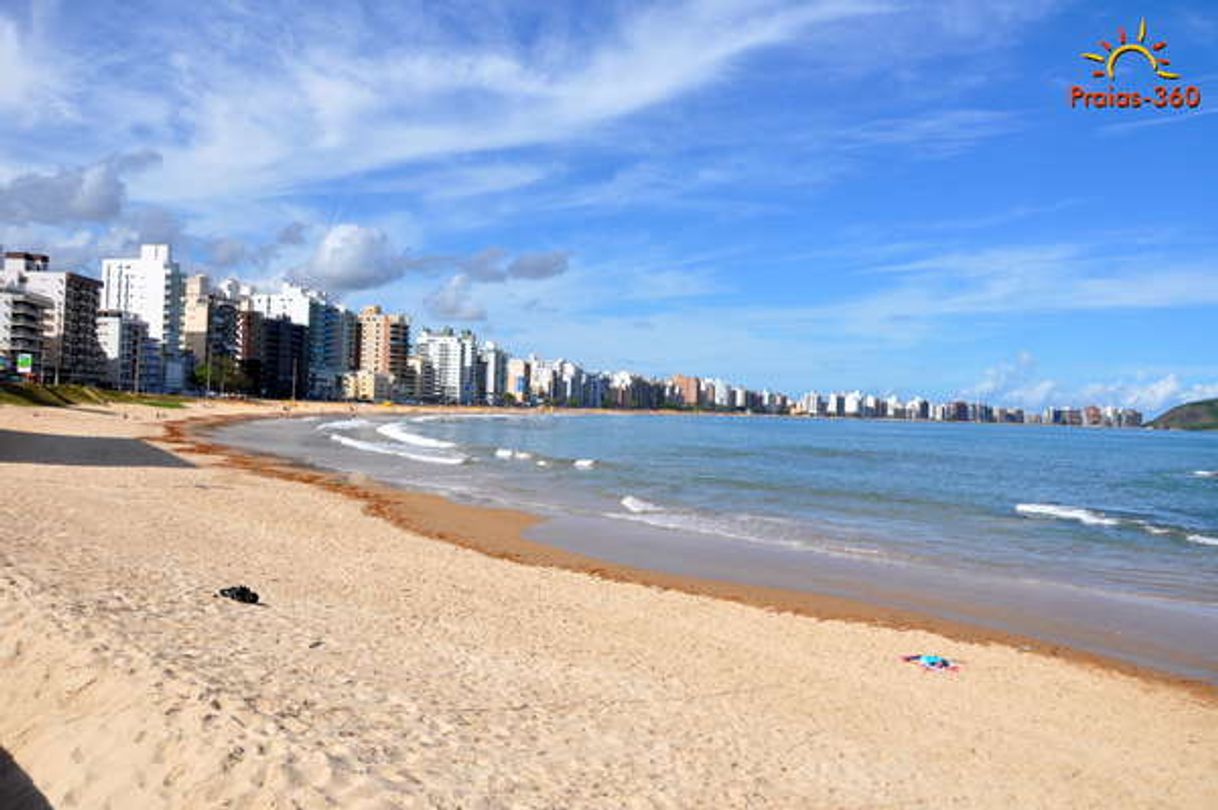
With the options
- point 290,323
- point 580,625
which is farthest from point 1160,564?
point 290,323

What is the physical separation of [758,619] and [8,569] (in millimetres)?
9984

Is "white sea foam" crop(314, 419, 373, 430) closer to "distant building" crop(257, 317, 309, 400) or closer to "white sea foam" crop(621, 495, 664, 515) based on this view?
"white sea foam" crop(621, 495, 664, 515)

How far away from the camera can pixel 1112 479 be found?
5569 cm

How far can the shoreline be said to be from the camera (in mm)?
12719

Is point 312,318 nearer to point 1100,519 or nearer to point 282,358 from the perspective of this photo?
point 282,358

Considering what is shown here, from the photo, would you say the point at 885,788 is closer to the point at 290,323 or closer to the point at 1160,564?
the point at 1160,564

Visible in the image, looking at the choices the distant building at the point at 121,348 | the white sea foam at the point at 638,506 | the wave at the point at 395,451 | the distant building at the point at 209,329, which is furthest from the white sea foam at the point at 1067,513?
the distant building at the point at 209,329

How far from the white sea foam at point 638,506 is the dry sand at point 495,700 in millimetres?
12917

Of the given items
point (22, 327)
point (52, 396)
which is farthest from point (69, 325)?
point (52, 396)

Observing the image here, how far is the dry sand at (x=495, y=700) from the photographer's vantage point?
6125 millimetres

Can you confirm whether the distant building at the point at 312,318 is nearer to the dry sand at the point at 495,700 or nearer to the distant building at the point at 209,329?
the distant building at the point at 209,329

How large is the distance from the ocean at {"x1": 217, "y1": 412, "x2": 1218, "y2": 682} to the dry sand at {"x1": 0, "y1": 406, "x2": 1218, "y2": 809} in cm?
316

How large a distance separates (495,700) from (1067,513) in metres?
30.7

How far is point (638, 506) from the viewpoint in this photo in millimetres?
29203
